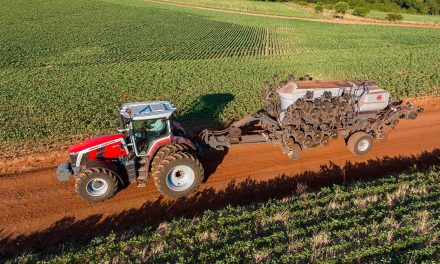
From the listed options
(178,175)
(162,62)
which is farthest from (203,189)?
(162,62)

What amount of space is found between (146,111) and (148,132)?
0.66m

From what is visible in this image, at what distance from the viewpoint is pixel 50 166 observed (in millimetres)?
11867

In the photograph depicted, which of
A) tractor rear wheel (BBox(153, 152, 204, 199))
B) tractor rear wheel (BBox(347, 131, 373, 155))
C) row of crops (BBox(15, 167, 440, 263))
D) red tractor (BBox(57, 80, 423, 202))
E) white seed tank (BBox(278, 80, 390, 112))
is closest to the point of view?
row of crops (BBox(15, 167, 440, 263))

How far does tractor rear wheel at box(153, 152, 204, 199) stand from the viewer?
9.24 meters

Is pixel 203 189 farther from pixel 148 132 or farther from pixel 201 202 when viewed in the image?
pixel 148 132

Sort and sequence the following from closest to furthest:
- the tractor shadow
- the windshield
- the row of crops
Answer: the row of crops < the tractor shadow < the windshield

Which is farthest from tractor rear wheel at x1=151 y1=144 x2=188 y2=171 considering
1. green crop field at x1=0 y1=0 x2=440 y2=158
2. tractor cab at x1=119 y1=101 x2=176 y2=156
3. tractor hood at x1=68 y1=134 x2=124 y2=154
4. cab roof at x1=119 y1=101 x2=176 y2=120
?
green crop field at x1=0 y1=0 x2=440 y2=158

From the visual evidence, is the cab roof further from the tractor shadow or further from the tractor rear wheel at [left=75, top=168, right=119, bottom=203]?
the tractor shadow

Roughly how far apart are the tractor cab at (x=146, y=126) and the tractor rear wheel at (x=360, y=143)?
266 inches

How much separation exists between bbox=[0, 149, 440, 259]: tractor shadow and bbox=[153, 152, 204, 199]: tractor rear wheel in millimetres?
366

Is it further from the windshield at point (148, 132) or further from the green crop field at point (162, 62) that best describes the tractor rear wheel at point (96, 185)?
the green crop field at point (162, 62)

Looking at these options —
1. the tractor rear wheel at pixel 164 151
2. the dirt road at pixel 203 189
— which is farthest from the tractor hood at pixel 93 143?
the dirt road at pixel 203 189

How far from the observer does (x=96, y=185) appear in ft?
31.7

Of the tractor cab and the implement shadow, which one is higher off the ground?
the tractor cab
